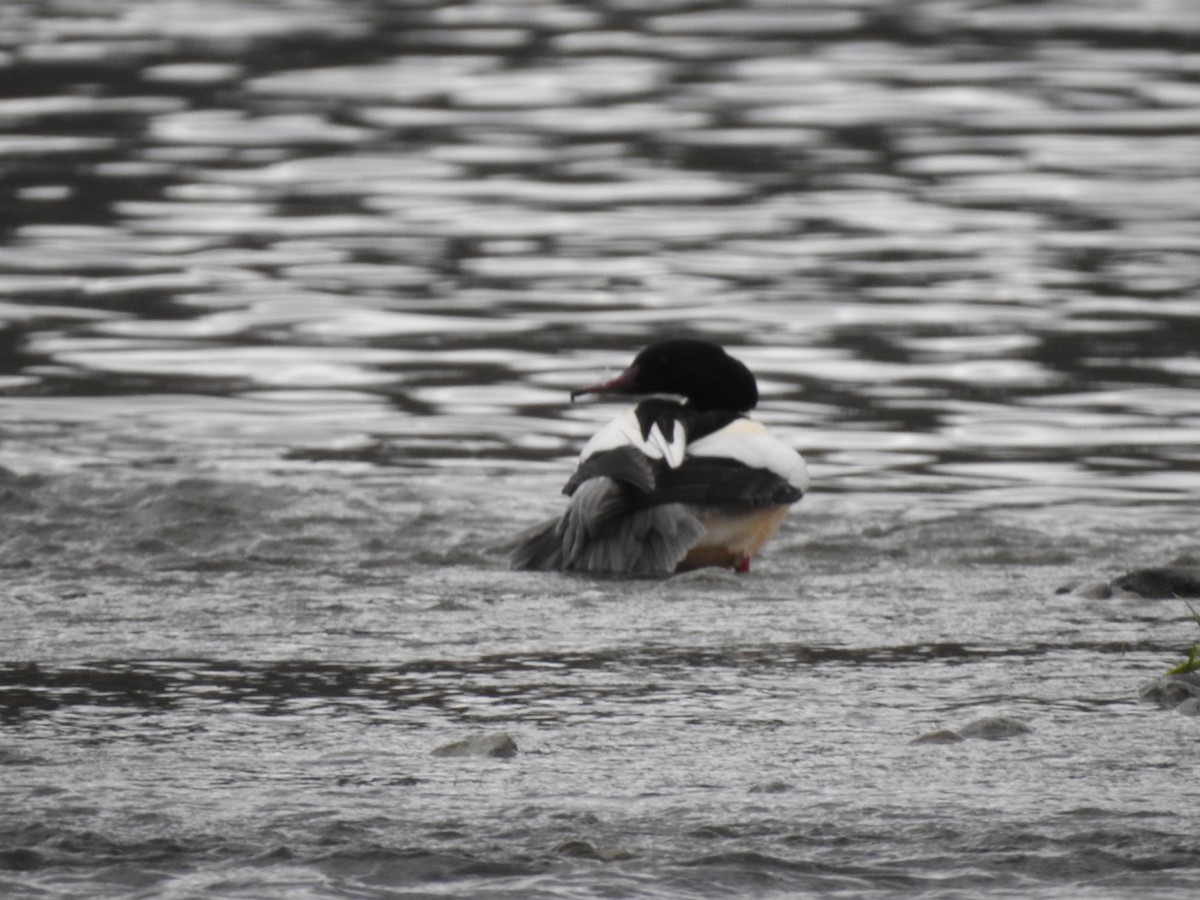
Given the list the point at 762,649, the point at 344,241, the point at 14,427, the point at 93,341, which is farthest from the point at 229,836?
the point at 344,241

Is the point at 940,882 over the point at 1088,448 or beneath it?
over

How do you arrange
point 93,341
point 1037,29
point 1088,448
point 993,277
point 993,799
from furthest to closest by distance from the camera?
point 1037,29
point 993,277
point 93,341
point 1088,448
point 993,799

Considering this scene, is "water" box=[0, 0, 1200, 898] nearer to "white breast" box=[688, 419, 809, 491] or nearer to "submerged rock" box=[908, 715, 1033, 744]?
"submerged rock" box=[908, 715, 1033, 744]

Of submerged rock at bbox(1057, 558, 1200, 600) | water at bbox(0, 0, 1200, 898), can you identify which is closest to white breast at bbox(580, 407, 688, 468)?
water at bbox(0, 0, 1200, 898)

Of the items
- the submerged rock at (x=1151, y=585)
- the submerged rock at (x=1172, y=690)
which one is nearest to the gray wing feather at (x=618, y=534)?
the submerged rock at (x=1151, y=585)

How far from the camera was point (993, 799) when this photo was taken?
4.04 m

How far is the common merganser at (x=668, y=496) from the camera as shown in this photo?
23.2 feet

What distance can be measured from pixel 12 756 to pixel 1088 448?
5686 millimetres

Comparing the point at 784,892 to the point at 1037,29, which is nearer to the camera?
the point at 784,892

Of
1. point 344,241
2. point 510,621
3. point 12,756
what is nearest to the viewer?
point 12,756

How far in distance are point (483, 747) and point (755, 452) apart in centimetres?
307

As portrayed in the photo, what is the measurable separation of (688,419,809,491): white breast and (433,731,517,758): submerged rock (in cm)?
297

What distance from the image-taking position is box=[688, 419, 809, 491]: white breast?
734cm

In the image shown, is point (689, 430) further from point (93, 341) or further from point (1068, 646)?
point (93, 341)
